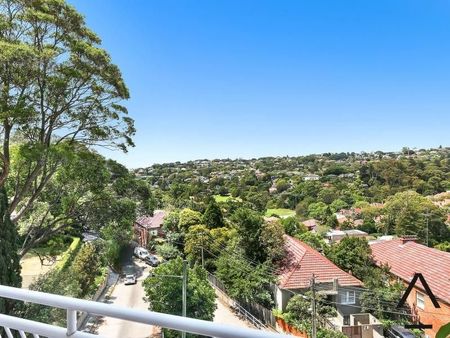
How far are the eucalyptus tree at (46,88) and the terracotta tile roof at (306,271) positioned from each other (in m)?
9.70

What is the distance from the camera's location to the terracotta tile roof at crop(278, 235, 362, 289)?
1442cm

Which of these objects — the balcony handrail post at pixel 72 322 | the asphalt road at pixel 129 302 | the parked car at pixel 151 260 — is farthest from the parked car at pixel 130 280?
the balcony handrail post at pixel 72 322

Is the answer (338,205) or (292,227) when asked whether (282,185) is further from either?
(292,227)

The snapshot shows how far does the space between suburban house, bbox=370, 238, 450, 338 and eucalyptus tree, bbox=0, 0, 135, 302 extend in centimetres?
1003

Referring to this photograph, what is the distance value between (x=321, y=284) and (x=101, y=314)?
14.3 metres

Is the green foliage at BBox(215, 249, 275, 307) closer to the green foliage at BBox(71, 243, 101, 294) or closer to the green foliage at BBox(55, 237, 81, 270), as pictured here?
the green foliage at BBox(71, 243, 101, 294)

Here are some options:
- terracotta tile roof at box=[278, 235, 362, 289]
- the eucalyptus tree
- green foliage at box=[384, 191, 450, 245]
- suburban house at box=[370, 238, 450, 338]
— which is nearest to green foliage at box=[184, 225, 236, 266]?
terracotta tile roof at box=[278, 235, 362, 289]

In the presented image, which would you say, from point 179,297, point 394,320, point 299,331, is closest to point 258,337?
point 179,297

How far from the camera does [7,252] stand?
21.2 ft

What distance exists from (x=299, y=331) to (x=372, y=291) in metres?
3.40

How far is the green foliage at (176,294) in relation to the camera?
11477mm

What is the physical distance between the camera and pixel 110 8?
7922 mm

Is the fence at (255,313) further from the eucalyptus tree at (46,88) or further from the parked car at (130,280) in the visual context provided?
the eucalyptus tree at (46,88)

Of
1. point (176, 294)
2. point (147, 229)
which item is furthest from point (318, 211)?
point (176, 294)
